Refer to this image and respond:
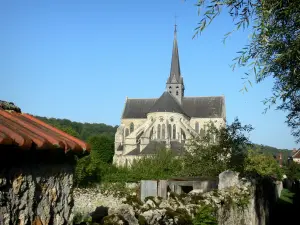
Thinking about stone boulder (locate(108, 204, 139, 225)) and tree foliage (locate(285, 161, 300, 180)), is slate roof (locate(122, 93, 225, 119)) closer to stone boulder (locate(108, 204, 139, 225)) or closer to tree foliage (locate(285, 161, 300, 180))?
tree foliage (locate(285, 161, 300, 180))

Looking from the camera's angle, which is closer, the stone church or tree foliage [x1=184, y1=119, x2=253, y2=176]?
tree foliage [x1=184, y1=119, x2=253, y2=176]

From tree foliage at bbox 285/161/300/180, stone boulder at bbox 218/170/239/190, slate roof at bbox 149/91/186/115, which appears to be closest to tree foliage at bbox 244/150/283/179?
tree foliage at bbox 285/161/300/180

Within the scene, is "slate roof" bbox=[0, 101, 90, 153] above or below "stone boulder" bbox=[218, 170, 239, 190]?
above

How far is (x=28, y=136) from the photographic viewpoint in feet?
9.65

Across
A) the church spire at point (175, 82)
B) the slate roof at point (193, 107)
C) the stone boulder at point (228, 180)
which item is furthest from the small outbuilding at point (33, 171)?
the church spire at point (175, 82)

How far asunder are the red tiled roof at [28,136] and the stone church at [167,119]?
4465cm

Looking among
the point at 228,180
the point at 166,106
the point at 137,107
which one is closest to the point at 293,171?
the point at 166,106

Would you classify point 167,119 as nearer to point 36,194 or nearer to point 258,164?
point 258,164

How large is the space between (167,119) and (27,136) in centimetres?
5319

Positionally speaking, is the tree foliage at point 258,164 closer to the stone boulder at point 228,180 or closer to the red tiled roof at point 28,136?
the stone boulder at point 228,180

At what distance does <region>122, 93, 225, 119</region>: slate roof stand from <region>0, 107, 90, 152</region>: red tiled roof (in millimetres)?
59953

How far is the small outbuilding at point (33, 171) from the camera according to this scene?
2754mm

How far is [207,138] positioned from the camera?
69.8 feet

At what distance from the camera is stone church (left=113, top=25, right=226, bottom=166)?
53.7m
